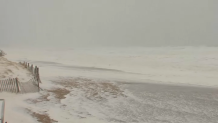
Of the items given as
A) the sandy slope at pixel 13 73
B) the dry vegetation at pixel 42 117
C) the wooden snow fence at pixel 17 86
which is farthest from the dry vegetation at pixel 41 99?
the sandy slope at pixel 13 73

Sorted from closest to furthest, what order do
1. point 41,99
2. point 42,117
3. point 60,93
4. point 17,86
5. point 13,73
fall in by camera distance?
point 42,117
point 41,99
point 17,86
point 60,93
point 13,73

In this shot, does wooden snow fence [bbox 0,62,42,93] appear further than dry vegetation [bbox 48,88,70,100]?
→ No

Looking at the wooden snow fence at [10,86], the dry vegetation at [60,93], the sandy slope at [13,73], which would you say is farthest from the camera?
the sandy slope at [13,73]

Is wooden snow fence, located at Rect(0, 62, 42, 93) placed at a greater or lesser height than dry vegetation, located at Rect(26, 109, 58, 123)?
greater

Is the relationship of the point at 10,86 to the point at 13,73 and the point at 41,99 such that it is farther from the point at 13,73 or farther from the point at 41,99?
the point at 13,73

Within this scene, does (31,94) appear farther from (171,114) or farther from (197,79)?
(197,79)

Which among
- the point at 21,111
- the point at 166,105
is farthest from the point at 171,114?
the point at 21,111

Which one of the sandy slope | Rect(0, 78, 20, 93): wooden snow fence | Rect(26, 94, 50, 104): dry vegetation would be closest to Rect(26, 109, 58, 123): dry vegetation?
Rect(26, 94, 50, 104): dry vegetation

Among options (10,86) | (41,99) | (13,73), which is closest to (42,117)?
(41,99)

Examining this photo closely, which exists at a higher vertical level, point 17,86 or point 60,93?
point 17,86

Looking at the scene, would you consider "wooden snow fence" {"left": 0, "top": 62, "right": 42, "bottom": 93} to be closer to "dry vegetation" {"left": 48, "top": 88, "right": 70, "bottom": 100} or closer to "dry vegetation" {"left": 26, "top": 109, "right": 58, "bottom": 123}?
"dry vegetation" {"left": 48, "top": 88, "right": 70, "bottom": 100}

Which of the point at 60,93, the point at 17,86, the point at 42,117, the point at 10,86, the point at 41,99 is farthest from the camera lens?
the point at 60,93

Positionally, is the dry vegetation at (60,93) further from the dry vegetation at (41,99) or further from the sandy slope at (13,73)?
the sandy slope at (13,73)

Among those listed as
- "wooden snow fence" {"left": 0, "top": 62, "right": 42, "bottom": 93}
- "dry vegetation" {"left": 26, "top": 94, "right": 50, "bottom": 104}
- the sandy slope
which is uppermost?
the sandy slope
